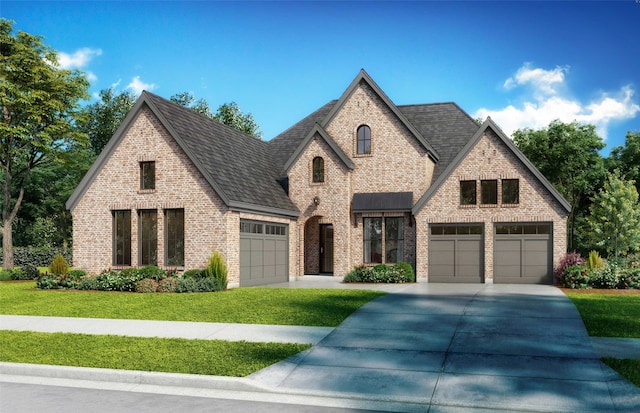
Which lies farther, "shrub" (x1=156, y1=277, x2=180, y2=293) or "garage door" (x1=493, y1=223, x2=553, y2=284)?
"garage door" (x1=493, y1=223, x2=553, y2=284)

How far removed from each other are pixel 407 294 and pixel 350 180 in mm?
10675

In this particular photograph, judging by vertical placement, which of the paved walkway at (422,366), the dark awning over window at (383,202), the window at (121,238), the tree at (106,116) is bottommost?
the paved walkway at (422,366)

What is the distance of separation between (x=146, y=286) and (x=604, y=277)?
57.3 feet

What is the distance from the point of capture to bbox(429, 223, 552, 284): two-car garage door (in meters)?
27.2

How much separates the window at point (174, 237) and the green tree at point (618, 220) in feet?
104

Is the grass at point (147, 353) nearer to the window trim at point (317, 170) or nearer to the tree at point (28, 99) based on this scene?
the window trim at point (317, 170)

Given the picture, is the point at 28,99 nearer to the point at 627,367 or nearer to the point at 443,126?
the point at 443,126

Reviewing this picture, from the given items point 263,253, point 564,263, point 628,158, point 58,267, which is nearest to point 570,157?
point 628,158

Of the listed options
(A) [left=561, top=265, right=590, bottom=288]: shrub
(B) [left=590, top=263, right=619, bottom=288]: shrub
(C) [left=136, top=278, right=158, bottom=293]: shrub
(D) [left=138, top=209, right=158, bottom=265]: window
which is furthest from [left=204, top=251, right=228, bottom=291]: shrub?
(B) [left=590, top=263, right=619, bottom=288]: shrub

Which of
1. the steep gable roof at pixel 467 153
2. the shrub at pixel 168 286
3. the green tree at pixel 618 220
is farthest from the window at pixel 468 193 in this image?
the green tree at pixel 618 220

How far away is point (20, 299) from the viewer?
21391 millimetres

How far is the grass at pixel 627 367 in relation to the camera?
32.4 feet

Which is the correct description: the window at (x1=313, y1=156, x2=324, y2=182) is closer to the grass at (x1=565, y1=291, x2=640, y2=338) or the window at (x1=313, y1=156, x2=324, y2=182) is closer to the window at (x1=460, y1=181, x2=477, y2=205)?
the window at (x1=460, y1=181, x2=477, y2=205)

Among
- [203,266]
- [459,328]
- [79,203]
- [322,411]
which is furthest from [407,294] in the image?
[79,203]
